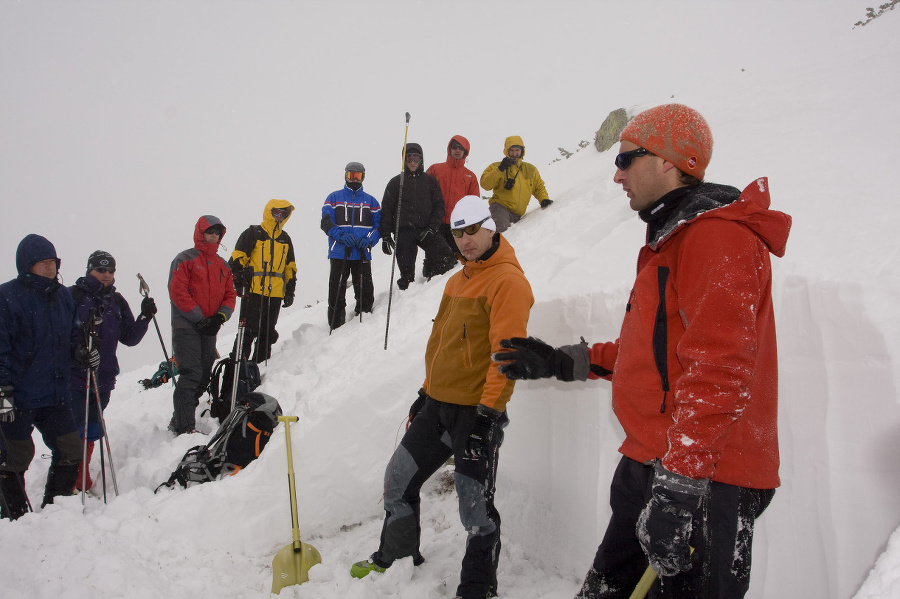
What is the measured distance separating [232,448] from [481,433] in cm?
320

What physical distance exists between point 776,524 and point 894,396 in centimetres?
74

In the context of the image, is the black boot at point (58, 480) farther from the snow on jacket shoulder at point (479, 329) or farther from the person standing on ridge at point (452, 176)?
the person standing on ridge at point (452, 176)

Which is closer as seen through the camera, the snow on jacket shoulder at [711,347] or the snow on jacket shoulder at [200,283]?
the snow on jacket shoulder at [711,347]

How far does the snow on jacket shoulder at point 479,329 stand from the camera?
2811mm

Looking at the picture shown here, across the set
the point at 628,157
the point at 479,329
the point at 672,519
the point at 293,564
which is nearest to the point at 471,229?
the point at 479,329

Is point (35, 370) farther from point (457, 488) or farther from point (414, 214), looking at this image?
point (414, 214)

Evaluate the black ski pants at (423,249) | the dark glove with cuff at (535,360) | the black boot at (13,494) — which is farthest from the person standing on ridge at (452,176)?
the black boot at (13,494)

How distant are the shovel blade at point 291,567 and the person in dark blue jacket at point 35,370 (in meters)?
2.40

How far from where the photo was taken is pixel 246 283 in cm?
707

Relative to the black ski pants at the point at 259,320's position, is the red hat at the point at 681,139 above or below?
above

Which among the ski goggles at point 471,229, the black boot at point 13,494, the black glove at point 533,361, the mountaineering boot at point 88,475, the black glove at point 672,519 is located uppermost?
the ski goggles at point 471,229

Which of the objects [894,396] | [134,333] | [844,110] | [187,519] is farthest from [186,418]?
[844,110]

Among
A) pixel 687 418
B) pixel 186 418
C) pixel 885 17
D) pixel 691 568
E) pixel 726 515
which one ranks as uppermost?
pixel 885 17

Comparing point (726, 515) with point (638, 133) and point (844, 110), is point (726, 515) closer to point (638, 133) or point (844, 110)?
point (638, 133)
